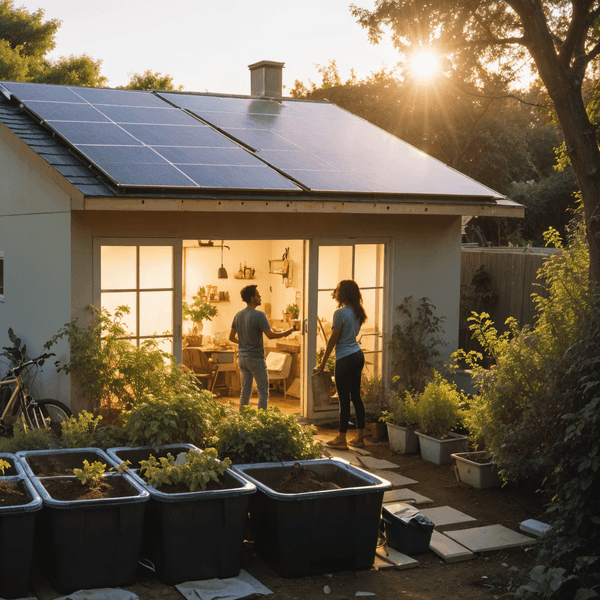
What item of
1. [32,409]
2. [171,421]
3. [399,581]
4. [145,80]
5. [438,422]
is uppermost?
[145,80]

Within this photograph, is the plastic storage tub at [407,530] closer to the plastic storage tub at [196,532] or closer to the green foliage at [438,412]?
the plastic storage tub at [196,532]

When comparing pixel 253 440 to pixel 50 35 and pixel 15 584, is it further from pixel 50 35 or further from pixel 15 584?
pixel 50 35

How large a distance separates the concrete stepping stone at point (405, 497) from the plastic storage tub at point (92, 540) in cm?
265

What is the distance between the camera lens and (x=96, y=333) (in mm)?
7500

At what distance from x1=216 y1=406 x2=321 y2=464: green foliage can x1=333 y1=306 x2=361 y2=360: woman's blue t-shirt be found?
206 centimetres

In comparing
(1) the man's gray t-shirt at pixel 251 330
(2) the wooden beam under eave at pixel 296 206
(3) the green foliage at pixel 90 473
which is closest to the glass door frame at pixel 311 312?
(2) the wooden beam under eave at pixel 296 206

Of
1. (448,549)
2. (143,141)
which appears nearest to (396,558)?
(448,549)

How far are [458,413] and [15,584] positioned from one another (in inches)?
200

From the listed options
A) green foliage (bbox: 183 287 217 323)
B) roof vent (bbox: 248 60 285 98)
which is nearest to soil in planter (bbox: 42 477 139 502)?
green foliage (bbox: 183 287 217 323)

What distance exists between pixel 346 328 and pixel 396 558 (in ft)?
10.1

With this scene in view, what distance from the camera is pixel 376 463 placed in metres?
7.78

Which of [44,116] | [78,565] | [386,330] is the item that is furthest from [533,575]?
[44,116]

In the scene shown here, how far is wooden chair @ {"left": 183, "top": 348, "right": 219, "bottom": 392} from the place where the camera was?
36.9ft

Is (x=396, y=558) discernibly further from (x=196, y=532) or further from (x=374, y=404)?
(x=374, y=404)
